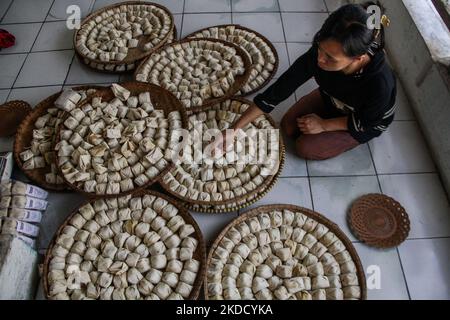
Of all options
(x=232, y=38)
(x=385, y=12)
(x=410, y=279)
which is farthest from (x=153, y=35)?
(x=410, y=279)

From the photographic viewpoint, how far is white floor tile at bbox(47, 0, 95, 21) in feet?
8.87

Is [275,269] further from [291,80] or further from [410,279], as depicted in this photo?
[291,80]

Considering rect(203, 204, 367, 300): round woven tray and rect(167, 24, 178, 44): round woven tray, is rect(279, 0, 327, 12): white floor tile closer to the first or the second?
rect(167, 24, 178, 44): round woven tray

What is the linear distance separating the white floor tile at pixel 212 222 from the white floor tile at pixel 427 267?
2.77 feet

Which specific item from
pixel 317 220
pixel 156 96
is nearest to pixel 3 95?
pixel 156 96

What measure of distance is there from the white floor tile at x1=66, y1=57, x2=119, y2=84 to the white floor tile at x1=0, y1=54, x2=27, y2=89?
1.29ft

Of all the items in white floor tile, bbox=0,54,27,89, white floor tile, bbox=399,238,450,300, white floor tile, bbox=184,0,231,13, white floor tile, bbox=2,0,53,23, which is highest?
white floor tile, bbox=184,0,231,13

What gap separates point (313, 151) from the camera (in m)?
1.80

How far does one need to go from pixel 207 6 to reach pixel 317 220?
1926 mm

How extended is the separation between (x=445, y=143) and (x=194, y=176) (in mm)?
1303

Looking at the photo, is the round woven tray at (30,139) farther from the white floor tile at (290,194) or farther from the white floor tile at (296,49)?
the white floor tile at (296,49)

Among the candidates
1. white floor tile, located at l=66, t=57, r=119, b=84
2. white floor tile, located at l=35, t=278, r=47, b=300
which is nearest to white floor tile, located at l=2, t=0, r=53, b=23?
white floor tile, located at l=66, t=57, r=119, b=84

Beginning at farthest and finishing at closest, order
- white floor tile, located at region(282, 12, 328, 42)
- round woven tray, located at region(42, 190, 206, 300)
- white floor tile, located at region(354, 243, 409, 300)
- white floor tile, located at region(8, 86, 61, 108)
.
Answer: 1. white floor tile, located at region(282, 12, 328, 42)
2. white floor tile, located at region(8, 86, 61, 108)
3. white floor tile, located at region(354, 243, 409, 300)
4. round woven tray, located at region(42, 190, 206, 300)

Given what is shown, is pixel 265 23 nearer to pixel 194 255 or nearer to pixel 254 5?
pixel 254 5
